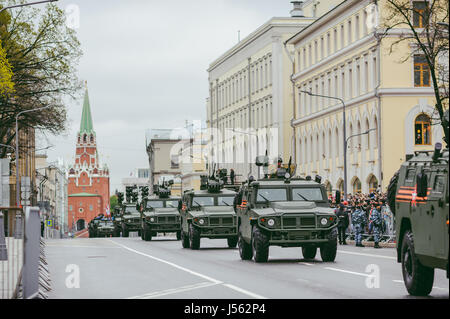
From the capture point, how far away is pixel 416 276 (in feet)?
51.1

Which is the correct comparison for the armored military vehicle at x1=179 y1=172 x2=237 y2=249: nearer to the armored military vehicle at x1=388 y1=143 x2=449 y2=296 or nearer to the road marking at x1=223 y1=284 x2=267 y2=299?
the road marking at x1=223 y1=284 x2=267 y2=299

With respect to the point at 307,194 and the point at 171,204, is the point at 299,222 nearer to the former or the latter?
the point at 307,194

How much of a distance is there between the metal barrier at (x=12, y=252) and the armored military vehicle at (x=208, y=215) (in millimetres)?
8454

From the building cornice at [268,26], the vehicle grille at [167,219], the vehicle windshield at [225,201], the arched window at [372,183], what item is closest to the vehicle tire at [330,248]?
the vehicle windshield at [225,201]

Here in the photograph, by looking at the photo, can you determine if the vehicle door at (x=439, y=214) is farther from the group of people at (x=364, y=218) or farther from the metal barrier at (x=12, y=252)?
the group of people at (x=364, y=218)

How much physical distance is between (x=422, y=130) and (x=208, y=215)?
31672 mm

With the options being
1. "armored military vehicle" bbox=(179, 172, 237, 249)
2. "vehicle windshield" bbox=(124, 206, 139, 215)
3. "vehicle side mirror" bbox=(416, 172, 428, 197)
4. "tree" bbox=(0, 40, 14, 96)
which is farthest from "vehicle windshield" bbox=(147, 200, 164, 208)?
"vehicle side mirror" bbox=(416, 172, 428, 197)

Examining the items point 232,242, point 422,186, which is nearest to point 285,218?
point 422,186

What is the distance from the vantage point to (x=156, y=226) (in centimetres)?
4731

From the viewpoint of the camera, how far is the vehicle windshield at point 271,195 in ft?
85.6

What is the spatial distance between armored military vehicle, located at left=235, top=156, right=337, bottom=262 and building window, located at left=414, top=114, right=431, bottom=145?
121ft

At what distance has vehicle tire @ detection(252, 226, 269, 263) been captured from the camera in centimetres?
2464

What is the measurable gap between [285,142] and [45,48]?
41.2 m

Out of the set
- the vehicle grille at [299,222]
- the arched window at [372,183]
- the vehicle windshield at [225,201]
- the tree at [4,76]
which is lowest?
the vehicle grille at [299,222]
